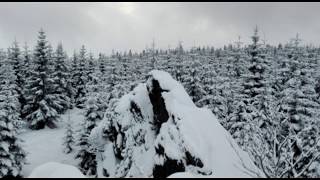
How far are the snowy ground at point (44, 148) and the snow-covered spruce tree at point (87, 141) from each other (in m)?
2.37

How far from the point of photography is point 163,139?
1775 centimetres

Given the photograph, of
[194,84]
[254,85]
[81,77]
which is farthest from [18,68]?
[254,85]

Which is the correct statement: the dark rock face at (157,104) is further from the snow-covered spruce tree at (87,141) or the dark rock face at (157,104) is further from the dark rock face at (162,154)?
the snow-covered spruce tree at (87,141)

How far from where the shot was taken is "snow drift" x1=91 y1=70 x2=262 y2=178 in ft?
49.6

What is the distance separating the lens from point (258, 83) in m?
27.1

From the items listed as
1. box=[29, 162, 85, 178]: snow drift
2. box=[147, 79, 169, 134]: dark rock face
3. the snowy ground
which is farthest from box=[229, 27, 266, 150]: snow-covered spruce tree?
box=[29, 162, 85, 178]: snow drift

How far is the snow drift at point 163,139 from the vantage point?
15.1 meters

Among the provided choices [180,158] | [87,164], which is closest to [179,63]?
[87,164]

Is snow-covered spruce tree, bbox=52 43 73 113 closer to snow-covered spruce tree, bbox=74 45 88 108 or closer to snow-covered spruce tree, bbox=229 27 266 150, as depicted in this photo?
snow-covered spruce tree, bbox=74 45 88 108

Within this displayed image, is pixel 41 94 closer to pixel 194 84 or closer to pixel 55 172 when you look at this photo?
pixel 194 84

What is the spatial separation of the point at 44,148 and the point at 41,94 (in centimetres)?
855

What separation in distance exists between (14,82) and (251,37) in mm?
34488

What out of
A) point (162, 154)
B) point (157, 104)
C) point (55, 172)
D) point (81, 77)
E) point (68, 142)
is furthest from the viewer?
point (81, 77)

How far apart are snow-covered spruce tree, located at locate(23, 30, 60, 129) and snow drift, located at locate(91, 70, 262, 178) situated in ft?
51.5
